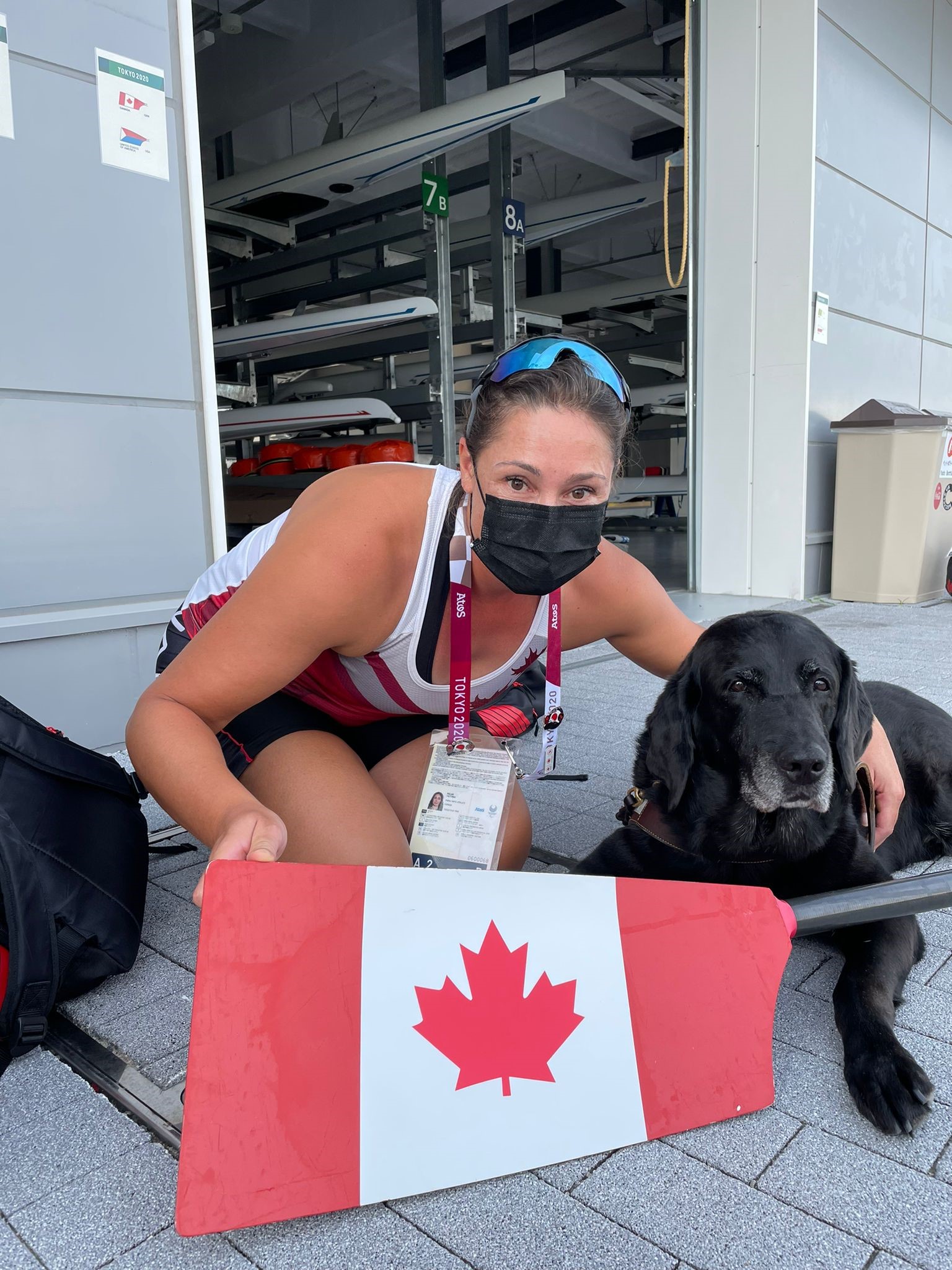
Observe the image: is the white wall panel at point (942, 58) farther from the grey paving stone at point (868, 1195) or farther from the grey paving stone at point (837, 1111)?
the grey paving stone at point (868, 1195)

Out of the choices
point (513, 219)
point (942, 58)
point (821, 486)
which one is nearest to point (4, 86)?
point (821, 486)

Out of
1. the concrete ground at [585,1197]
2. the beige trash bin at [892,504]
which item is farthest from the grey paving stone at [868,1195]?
the beige trash bin at [892,504]

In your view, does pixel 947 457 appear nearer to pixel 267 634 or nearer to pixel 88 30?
pixel 88 30

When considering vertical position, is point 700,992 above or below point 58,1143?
above

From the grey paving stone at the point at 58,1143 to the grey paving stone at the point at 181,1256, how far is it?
188 millimetres

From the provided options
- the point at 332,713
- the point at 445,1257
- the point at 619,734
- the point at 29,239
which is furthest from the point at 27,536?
the point at 445,1257

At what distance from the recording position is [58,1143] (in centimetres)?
134

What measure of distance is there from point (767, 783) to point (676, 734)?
0.75 feet

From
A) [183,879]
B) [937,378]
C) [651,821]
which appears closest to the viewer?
[651,821]

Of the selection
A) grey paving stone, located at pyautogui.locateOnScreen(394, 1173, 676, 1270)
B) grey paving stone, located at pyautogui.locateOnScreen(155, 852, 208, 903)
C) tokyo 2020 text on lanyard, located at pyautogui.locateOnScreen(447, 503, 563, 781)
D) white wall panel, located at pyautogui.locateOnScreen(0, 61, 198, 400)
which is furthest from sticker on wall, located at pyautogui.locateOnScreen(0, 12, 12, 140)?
grey paving stone, located at pyautogui.locateOnScreen(394, 1173, 676, 1270)

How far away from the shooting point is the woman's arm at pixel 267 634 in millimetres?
1507

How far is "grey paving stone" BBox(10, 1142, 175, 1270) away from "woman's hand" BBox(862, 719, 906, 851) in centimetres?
155

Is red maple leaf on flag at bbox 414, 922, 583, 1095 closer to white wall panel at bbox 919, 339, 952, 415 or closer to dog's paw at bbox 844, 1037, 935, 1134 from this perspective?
dog's paw at bbox 844, 1037, 935, 1134

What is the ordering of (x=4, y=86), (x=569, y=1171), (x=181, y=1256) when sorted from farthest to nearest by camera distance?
(x=4, y=86) < (x=569, y=1171) < (x=181, y=1256)
